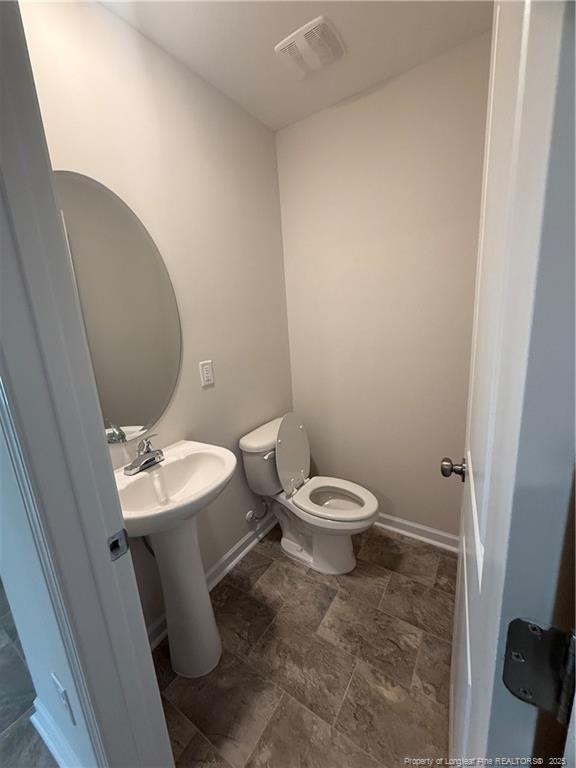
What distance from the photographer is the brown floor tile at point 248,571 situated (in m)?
1.63

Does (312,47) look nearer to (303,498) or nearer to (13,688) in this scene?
(303,498)

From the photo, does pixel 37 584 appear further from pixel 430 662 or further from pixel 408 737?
pixel 430 662

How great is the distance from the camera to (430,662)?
1222 mm

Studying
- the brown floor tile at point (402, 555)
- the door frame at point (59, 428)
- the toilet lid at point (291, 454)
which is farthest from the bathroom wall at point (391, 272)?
the door frame at point (59, 428)

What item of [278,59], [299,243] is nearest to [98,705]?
[299,243]

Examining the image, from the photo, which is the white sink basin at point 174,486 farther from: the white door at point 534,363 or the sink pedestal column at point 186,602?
the white door at point 534,363

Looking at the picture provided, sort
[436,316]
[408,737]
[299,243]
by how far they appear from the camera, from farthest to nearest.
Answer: [299,243] < [436,316] < [408,737]

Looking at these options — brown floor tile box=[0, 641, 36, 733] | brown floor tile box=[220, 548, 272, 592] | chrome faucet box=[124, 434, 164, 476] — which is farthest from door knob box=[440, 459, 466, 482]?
brown floor tile box=[0, 641, 36, 733]

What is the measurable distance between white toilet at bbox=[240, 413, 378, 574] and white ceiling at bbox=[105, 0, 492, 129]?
1670mm

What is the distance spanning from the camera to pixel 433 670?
119cm

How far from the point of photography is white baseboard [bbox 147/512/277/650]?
137 centimetres

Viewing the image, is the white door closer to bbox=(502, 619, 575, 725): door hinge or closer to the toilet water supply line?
bbox=(502, 619, 575, 725): door hinge

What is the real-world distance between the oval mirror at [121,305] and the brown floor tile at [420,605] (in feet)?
4.67

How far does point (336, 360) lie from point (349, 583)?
1.23 m
